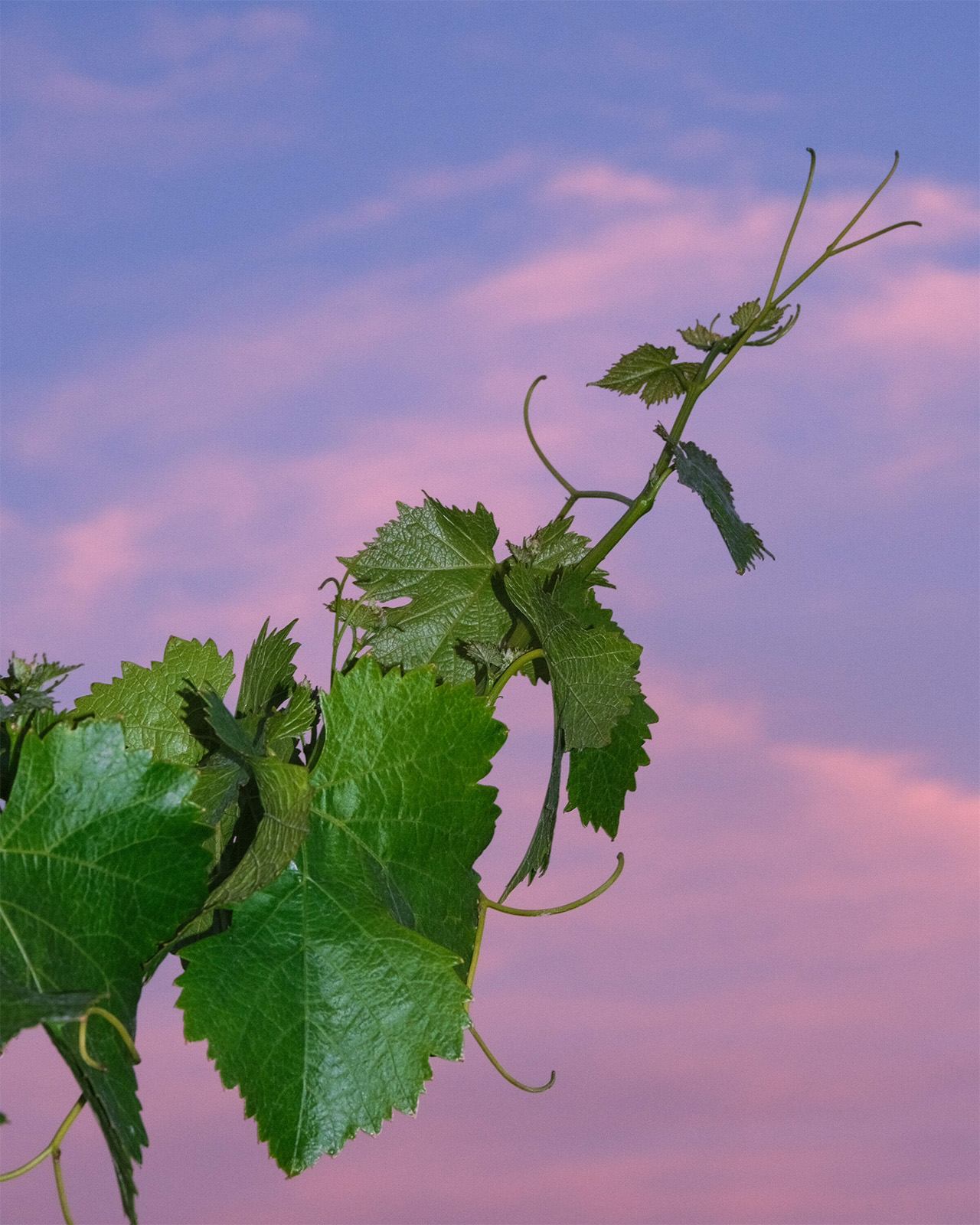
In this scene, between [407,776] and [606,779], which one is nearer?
[407,776]

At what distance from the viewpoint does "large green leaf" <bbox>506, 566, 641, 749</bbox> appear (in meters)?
0.77

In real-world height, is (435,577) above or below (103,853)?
above

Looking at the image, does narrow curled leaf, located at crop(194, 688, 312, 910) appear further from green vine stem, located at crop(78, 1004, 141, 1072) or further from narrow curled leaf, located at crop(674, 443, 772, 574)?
narrow curled leaf, located at crop(674, 443, 772, 574)

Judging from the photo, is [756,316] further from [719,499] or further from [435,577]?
[435,577]

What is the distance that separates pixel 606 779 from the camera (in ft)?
2.89

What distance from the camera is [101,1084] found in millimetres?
548

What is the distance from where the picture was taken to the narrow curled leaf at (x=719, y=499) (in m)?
0.80

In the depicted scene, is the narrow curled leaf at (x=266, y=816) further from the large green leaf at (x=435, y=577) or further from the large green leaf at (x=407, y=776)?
the large green leaf at (x=435, y=577)

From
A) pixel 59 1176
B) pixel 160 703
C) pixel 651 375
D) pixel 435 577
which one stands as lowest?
pixel 59 1176

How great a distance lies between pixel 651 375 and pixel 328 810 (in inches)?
14.7

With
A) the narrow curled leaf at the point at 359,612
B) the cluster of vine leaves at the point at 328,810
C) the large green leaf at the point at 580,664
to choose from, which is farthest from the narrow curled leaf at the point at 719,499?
the narrow curled leaf at the point at 359,612

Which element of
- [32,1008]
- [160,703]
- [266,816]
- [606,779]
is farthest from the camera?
[606,779]

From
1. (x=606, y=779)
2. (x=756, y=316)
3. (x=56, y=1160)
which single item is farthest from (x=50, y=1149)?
(x=756, y=316)

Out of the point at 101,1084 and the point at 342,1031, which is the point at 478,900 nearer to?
the point at 342,1031
